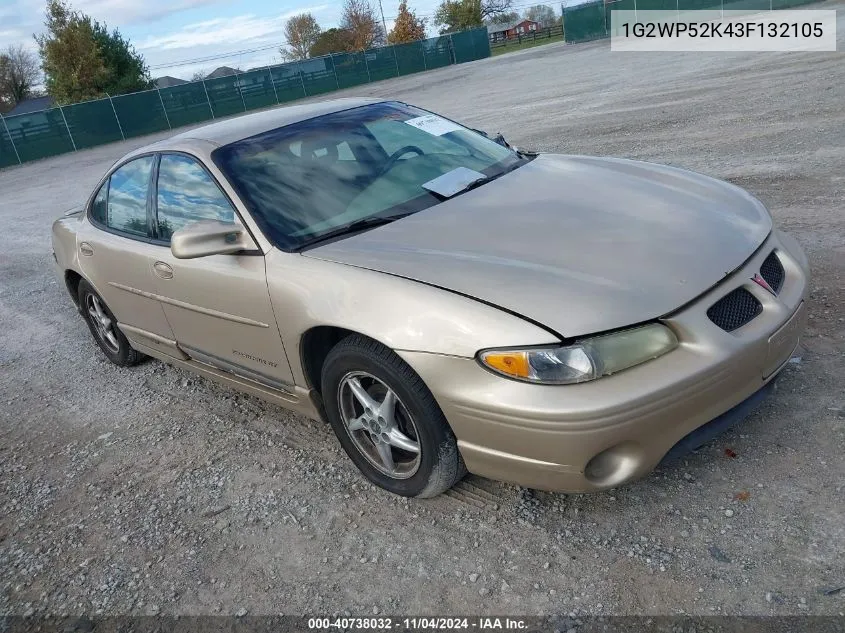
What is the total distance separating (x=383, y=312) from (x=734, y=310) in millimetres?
1277

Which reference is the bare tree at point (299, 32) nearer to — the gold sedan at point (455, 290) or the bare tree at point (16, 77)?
the bare tree at point (16, 77)

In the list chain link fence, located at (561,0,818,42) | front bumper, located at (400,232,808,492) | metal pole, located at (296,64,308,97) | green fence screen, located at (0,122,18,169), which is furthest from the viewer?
metal pole, located at (296,64,308,97)

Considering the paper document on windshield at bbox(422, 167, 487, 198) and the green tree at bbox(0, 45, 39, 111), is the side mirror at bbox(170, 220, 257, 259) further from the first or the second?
the green tree at bbox(0, 45, 39, 111)

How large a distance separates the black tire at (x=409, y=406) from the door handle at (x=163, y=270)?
1.23 metres

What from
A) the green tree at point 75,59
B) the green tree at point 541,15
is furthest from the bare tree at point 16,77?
the green tree at point 541,15

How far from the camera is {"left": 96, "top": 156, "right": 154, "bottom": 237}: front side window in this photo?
13.0 ft

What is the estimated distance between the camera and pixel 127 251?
399 centimetres

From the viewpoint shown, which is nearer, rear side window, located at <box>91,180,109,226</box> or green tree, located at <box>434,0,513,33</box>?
rear side window, located at <box>91,180,109,226</box>

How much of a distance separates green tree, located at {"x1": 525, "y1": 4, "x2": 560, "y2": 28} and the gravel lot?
317 ft

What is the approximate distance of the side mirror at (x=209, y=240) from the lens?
9.78ft

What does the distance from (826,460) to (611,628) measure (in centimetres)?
113

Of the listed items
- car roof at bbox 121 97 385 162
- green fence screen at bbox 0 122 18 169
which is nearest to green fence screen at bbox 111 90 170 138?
green fence screen at bbox 0 122 18 169

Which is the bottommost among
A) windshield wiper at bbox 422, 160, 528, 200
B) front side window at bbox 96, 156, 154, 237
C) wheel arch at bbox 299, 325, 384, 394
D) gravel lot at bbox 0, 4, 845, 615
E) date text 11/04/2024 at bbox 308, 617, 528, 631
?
date text 11/04/2024 at bbox 308, 617, 528, 631

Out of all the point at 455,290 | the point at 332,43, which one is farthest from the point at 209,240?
the point at 332,43
